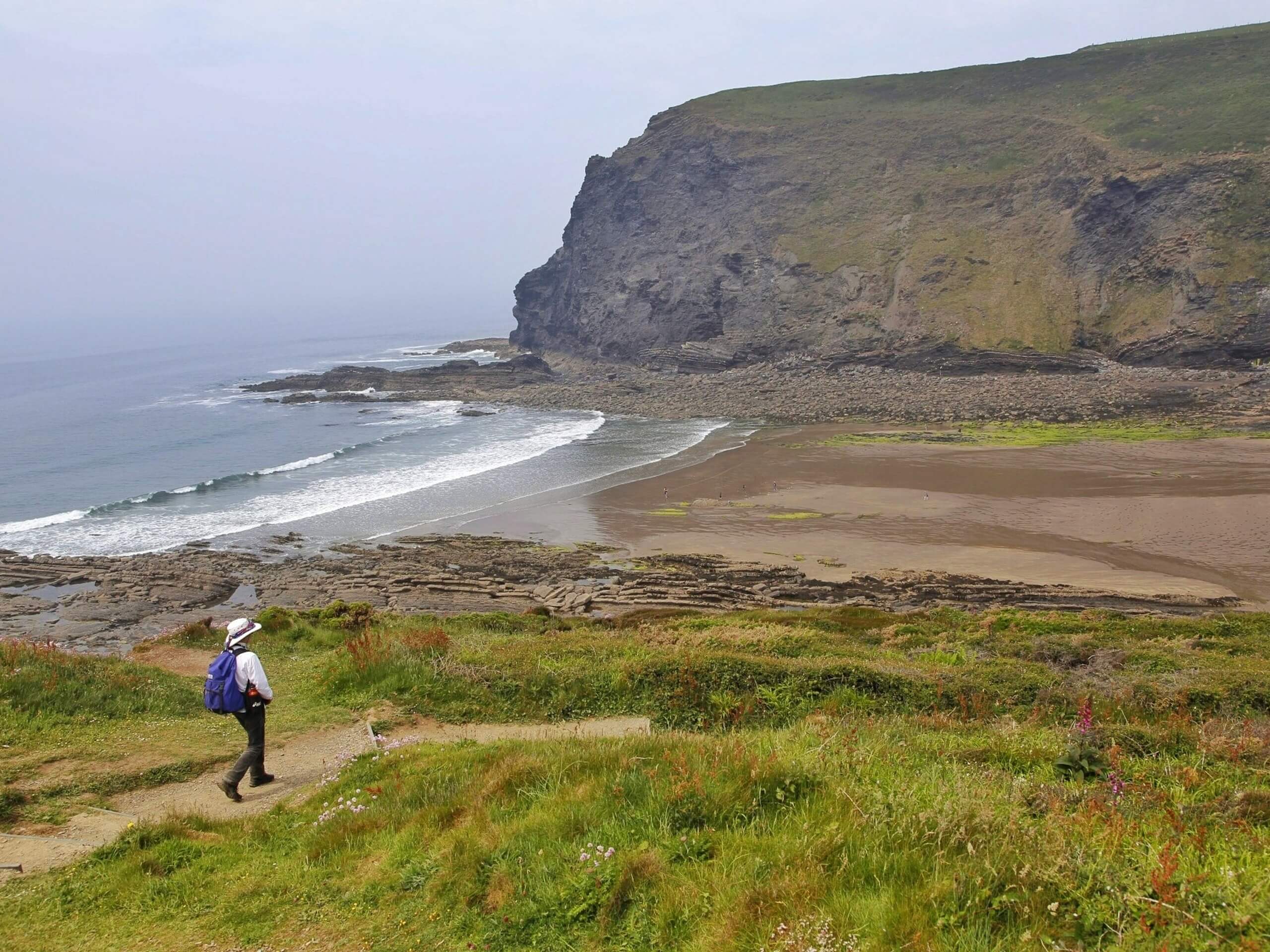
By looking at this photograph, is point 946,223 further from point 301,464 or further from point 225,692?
point 225,692

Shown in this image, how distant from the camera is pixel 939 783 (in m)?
5.83

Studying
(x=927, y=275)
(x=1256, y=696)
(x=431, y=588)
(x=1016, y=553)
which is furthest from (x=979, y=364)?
(x=1256, y=696)

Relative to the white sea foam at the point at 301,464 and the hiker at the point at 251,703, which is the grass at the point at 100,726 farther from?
the white sea foam at the point at 301,464

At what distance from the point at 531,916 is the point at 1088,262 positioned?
87.3 metres

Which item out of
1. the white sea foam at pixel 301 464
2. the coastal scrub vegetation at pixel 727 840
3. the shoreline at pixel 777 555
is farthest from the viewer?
the white sea foam at pixel 301 464

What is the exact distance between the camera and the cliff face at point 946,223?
234 feet

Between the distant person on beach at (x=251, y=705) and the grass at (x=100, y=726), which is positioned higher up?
the distant person on beach at (x=251, y=705)

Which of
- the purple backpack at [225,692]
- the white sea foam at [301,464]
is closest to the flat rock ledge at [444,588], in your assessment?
the purple backpack at [225,692]

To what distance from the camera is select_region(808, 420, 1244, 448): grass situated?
4862cm

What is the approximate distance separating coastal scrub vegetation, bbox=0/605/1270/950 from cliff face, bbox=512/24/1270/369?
70.4 meters

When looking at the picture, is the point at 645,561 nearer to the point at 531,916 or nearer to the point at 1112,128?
the point at 531,916

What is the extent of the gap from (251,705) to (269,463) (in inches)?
1909

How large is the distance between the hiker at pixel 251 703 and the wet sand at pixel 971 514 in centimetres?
2311

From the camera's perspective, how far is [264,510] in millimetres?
41375
